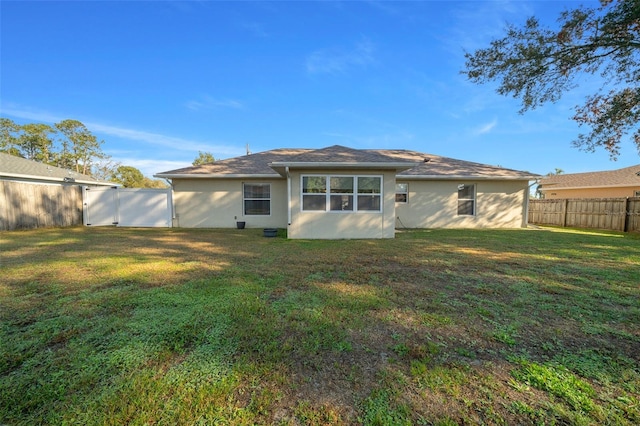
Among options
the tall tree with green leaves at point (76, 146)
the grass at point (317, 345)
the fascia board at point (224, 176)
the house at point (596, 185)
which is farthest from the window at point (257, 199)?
the tall tree with green leaves at point (76, 146)

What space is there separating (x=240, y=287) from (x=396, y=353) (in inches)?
103

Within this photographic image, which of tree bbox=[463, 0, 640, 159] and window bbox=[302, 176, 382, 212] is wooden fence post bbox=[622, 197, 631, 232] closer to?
tree bbox=[463, 0, 640, 159]

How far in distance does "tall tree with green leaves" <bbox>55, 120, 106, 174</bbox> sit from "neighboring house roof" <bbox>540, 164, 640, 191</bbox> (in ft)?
141

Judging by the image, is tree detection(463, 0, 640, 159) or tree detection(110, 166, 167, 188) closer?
tree detection(463, 0, 640, 159)

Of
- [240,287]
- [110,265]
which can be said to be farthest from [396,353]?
[110,265]

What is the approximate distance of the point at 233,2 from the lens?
370 inches

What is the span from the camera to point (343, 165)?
8.76 metres

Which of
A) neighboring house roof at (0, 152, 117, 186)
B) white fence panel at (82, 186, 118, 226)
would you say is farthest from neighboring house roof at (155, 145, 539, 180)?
neighboring house roof at (0, 152, 117, 186)

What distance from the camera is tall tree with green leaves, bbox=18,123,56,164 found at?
28.0m

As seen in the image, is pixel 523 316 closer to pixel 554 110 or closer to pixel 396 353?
pixel 396 353

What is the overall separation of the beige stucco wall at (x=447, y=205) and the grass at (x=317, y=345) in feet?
26.1

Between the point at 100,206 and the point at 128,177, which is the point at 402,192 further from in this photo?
the point at 128,177

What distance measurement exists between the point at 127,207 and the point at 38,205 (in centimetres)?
341

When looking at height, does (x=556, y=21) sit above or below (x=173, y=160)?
above
